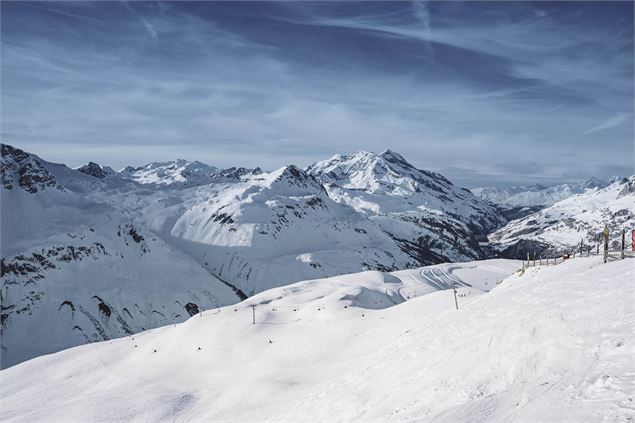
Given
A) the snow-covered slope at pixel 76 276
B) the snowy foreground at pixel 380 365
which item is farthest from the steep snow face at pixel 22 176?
the snowy foreground at pixel 380 365

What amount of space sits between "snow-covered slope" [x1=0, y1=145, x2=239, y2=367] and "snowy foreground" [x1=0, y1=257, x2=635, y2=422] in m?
108

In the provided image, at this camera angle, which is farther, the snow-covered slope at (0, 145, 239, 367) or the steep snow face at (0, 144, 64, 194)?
the steep snow face at (0, 144, 64, 194)

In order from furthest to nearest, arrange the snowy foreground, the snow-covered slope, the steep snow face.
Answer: the steep snow face < the snow-covered slope < the snowy foreground

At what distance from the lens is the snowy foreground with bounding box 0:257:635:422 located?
14344 millimetres

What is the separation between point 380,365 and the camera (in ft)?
74.5

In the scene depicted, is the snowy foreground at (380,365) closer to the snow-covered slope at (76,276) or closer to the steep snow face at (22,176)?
the snow-covered slope at (76,276)

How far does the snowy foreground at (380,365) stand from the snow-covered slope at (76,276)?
10755cm

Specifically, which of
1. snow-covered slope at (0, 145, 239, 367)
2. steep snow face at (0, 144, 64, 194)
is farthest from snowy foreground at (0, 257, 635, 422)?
steep snow face at (0, 144, 64, 194)

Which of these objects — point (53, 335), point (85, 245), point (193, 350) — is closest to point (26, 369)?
point (193, 350)

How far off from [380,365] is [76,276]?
161199mm

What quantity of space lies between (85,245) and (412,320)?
16739cm

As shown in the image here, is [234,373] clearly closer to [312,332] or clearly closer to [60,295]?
[312,332]

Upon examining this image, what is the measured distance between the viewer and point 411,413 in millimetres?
15922

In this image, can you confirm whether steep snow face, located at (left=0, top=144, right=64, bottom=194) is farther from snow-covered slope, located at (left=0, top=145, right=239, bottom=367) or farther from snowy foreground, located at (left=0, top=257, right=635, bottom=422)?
snowy foreground, located at (left=0, top=257, right=635, bottom=422)
